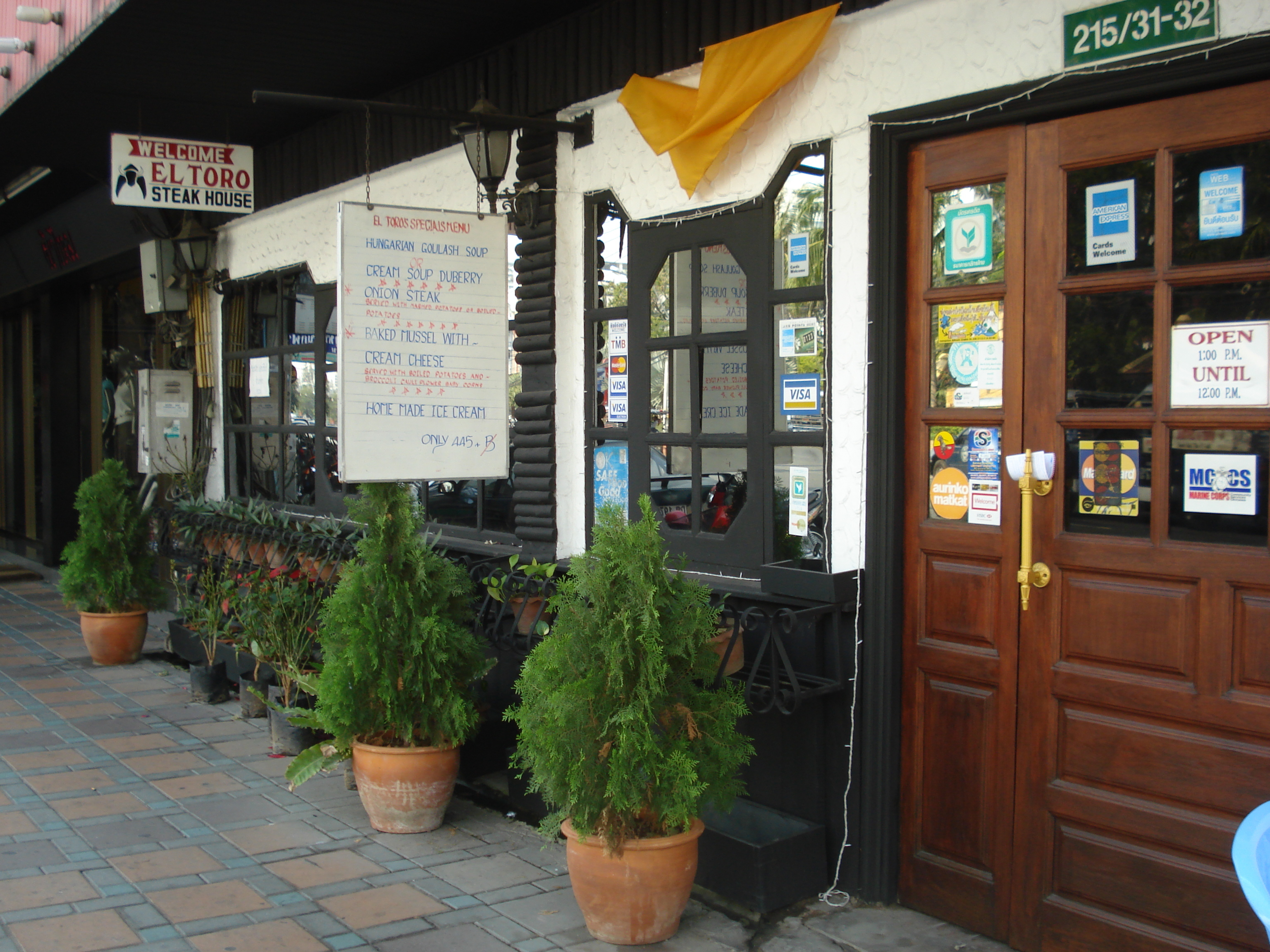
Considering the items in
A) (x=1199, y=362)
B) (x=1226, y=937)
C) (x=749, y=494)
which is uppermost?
(x=1199, y=362)

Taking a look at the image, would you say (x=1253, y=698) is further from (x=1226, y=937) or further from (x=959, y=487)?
(x=959, y=487)

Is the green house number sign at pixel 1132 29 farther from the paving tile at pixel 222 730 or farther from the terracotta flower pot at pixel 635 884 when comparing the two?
the paving tile at pixel 222 730

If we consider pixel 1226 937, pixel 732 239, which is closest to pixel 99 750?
pixel 732 239

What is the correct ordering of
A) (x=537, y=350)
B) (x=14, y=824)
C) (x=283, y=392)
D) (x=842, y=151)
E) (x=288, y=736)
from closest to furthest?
1. (x=842, y=151)
2. (x=14, y=824)
3. (x=537, y=350)
4. (x=288, y=736)
5. (x=283, y=392)

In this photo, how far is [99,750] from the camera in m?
6.07

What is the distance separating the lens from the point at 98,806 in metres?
5.17

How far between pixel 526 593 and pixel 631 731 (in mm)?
1527

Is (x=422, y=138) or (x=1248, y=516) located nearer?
(x=1248, y=516)

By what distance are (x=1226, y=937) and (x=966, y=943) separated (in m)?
0.86

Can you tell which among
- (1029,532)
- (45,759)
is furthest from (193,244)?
(1029,532)

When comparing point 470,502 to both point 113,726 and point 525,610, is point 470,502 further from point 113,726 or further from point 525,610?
point 113,726

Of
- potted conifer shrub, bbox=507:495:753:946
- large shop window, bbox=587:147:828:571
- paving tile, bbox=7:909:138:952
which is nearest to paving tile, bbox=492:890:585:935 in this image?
potted conifer shrub, bbox=507:495:753:946

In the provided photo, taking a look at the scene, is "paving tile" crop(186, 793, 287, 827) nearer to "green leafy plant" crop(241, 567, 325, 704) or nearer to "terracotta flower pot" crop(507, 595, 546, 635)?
"green leafy plant" crop(241, 567, 325, 704)

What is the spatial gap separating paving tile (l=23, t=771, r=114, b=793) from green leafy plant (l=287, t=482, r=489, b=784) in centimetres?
118
